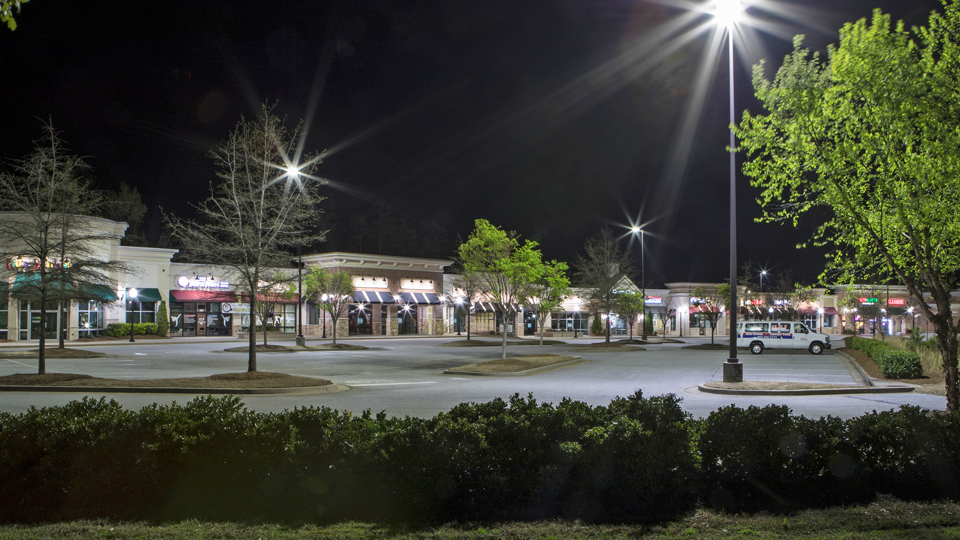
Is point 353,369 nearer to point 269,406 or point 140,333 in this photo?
point 269,406

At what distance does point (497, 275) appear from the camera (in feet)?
94.1

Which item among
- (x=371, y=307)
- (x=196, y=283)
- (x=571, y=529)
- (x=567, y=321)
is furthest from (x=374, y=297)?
(x=571, y=529)

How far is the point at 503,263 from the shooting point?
26.7m

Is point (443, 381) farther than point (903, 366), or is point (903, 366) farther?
point (443, 381)

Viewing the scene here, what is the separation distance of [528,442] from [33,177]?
2109cm

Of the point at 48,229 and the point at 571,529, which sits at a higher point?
the point at 48,229

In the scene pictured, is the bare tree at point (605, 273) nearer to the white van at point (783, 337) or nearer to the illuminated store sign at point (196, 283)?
the white van at point (783, 337)

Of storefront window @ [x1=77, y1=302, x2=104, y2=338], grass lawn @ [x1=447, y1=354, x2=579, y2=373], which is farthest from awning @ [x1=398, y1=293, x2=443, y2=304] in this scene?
grass lawn @ [x1=447, y1=354, x2=579, y2=373]

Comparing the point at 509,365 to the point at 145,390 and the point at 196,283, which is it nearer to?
the point at 145,390

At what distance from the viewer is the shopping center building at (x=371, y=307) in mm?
43688

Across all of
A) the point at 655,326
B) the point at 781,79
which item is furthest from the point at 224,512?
the point at 655,326


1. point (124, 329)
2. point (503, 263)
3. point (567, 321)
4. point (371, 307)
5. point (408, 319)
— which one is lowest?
point (567, 321)

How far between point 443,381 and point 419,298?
134 feet

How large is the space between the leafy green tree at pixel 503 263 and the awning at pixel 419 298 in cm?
2824
